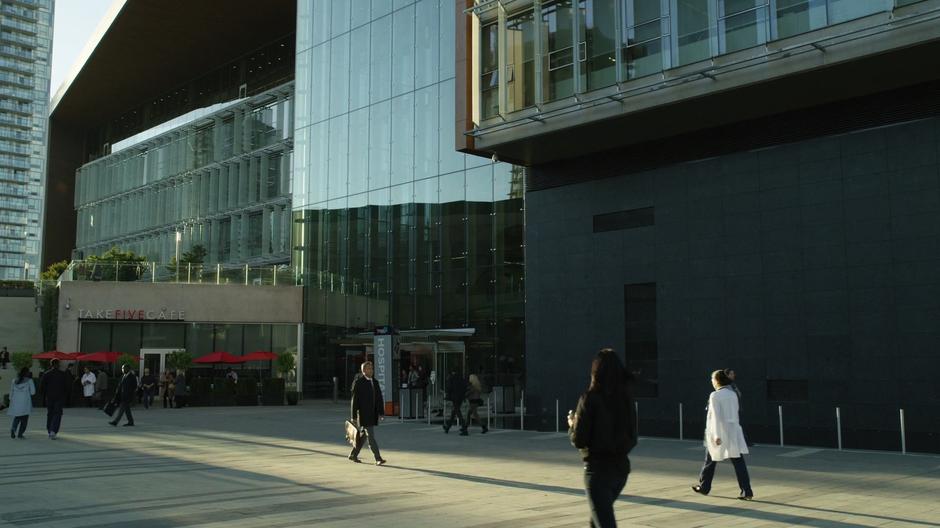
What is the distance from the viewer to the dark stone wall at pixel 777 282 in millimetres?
18141

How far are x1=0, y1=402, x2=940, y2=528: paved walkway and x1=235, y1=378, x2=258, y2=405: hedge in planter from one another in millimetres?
16481

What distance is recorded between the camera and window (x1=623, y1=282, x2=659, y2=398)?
22.8 m

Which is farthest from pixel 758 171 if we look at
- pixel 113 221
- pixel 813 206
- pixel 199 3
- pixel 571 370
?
pixel 113 221

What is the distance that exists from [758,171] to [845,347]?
4.63 m

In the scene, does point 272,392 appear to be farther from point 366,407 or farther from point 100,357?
point 366,407

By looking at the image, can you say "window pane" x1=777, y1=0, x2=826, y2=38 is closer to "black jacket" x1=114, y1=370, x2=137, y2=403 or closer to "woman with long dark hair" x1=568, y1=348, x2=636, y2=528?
"woman with long dark hair" x1=568, y1=348, x2=636, y2=528

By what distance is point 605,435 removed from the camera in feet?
20.6

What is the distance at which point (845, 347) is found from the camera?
62.6 ft

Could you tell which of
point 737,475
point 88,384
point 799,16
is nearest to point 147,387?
point 88,384

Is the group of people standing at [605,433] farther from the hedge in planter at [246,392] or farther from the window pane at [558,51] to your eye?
the hedge in planter at [246,392]

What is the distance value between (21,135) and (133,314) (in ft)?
410

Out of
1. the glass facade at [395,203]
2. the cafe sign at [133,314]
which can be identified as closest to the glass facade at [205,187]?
the glass facade at [395,203]

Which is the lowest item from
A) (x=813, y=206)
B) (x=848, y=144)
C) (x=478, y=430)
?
(x=478, y=430)

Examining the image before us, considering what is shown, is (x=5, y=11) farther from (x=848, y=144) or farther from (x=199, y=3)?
(x=848, y=144)
